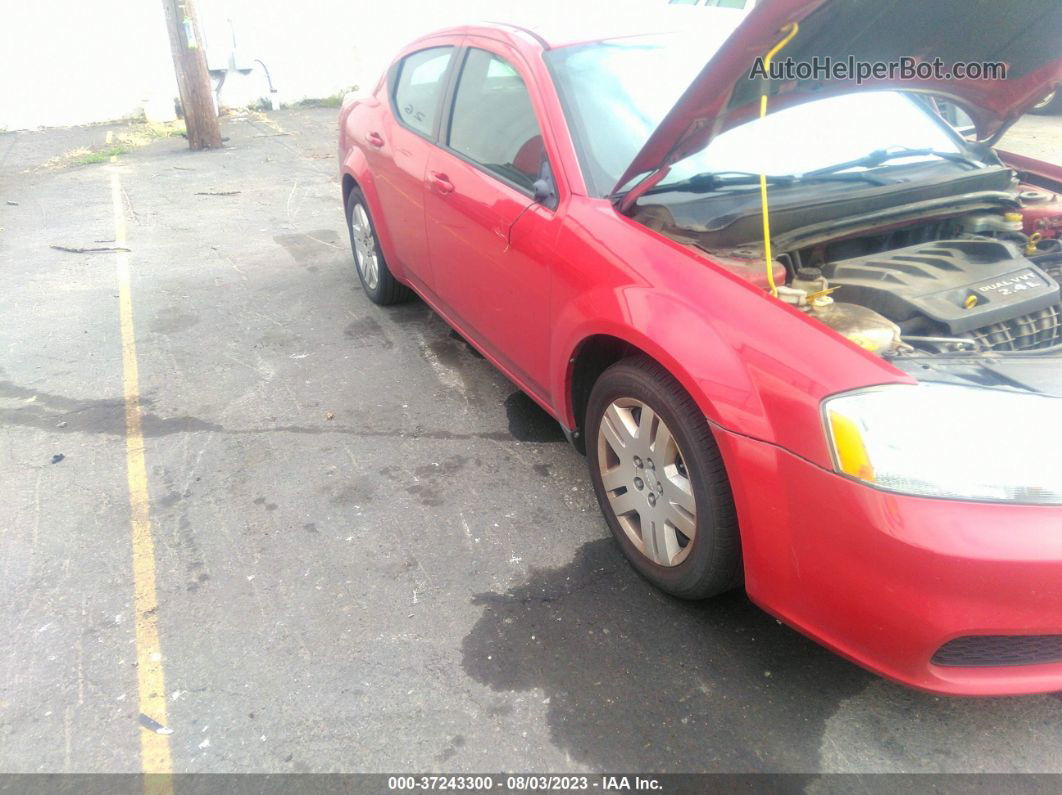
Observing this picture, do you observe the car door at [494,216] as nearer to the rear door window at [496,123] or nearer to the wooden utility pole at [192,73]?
the rear door window at [496,123]

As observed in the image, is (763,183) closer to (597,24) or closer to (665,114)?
(665,114)

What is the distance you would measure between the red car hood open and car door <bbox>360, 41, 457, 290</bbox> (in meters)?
1.55

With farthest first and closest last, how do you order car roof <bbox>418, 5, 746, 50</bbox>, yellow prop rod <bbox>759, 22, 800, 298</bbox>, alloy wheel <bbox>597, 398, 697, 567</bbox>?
car roof <bbox>418, 5, 746, 50</bbox> → alloy wheel <bbox>597, 398, 697, 567</bbox> → yellow prop rod <bbox>759, 22, 800, 298</bbox>

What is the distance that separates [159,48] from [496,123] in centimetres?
1155

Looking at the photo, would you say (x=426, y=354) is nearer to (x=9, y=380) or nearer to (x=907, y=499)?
(x=9, y=380)

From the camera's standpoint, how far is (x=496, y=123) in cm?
337

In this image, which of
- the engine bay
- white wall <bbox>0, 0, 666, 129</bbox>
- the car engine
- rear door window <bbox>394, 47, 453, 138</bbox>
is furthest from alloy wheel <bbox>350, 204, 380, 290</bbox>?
white wall <bbox>0, 0, 666, 129</bbox>

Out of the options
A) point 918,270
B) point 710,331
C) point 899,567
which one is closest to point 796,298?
point 710,331

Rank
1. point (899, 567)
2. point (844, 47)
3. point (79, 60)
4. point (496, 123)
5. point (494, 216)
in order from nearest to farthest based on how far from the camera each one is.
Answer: point (899, 567) < point (844, 47) < point (494, 216) < point (496, 123) < point (79, 60)

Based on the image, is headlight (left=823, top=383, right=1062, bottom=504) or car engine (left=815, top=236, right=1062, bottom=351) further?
car engine (left=815, top=236, right=1062, bottom=351)

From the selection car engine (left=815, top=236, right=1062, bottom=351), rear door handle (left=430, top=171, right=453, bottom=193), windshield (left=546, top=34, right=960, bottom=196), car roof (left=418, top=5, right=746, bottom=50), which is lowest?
car engine (left=815, top=236, right=1062, bottom=351)

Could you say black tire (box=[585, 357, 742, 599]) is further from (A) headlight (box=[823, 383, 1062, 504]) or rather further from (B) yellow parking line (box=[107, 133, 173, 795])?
(B) yellow parking line (box=[107, 133, 173, 795])

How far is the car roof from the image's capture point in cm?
332

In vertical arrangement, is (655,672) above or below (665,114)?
below
